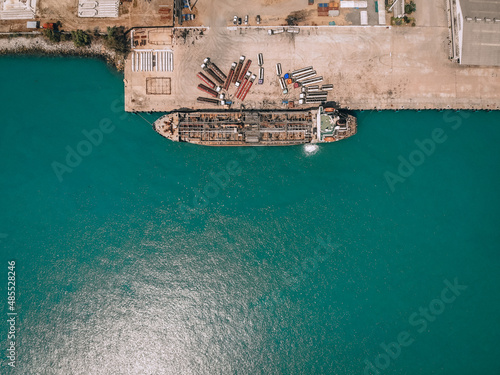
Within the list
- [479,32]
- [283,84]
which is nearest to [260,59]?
[283,84]

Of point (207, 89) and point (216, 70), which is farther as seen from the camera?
point (216, 70)

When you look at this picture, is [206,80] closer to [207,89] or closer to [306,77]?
[207,89]

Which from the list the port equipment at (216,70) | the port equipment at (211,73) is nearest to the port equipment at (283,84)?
the port equipment at (216,70)

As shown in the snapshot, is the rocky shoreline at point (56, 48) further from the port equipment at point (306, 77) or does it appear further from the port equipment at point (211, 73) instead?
the port equipment at point (306, 77)

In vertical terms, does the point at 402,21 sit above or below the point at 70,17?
below

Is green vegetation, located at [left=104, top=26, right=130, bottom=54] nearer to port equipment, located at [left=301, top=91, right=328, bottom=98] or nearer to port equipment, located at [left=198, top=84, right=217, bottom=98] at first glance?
port equipment, located at [left=198, top=84, right=217, bottom=98]

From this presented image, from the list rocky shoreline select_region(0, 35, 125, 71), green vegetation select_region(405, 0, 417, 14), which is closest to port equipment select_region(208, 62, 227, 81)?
rocky shoreline select_region(0, 35, 125, 71)
